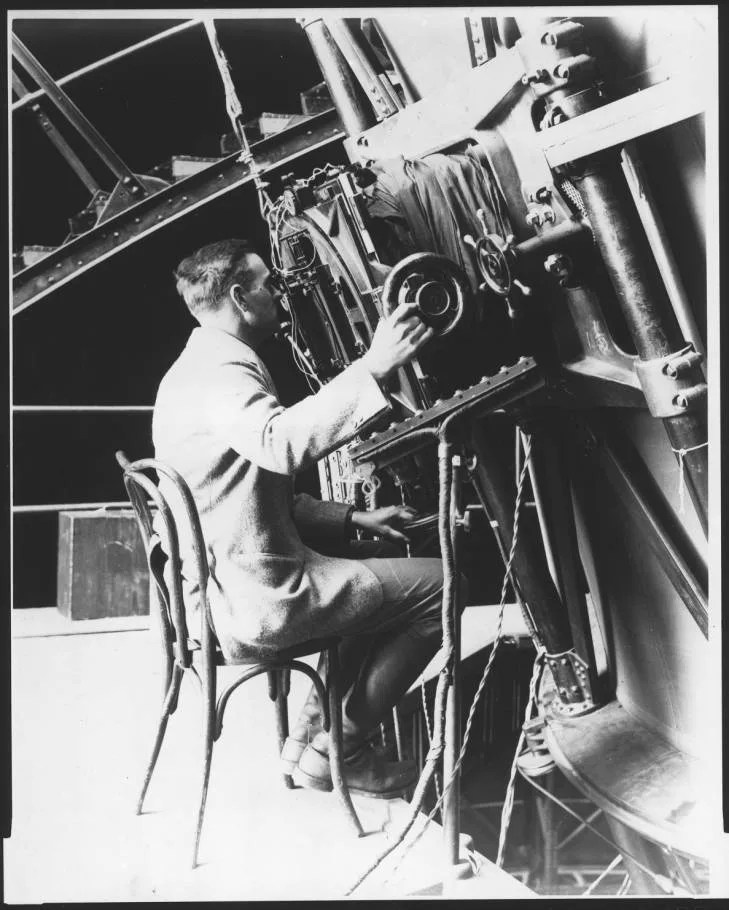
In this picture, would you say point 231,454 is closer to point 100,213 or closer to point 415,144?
point 415,144

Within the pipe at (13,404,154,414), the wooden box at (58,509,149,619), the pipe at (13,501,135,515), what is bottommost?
the wooden box at (58,509,149,619)

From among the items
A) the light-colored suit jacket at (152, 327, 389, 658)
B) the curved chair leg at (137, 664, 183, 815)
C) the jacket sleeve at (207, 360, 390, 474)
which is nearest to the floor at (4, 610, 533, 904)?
the curved chair leg at (137, 664, 183, 815)

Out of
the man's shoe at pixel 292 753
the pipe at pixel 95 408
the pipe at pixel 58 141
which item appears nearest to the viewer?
the man's shoe at pixel 292 753

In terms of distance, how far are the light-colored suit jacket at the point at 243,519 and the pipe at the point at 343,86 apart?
0.85 m

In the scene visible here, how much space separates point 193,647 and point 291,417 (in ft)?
2.52

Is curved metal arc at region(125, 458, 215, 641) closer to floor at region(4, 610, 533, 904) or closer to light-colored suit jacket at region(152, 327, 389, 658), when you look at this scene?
light-colored suit jacket at region(152, 327, 389, 658)

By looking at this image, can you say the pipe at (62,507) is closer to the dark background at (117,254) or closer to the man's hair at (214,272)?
the dark background at (117,254)

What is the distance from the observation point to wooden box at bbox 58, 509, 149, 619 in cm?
326

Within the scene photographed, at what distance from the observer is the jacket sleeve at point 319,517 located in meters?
2.44

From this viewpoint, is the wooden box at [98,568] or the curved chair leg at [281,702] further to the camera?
the wooden box at [98,568]

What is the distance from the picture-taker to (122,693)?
8.63 feet

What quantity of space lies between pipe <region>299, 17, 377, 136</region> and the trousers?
1.31 meters

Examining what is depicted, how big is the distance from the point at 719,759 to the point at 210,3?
2497 millimetres

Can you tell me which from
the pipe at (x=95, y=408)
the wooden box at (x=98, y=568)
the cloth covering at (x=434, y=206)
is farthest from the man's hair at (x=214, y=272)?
the wooden box at (x=98, y=568)
